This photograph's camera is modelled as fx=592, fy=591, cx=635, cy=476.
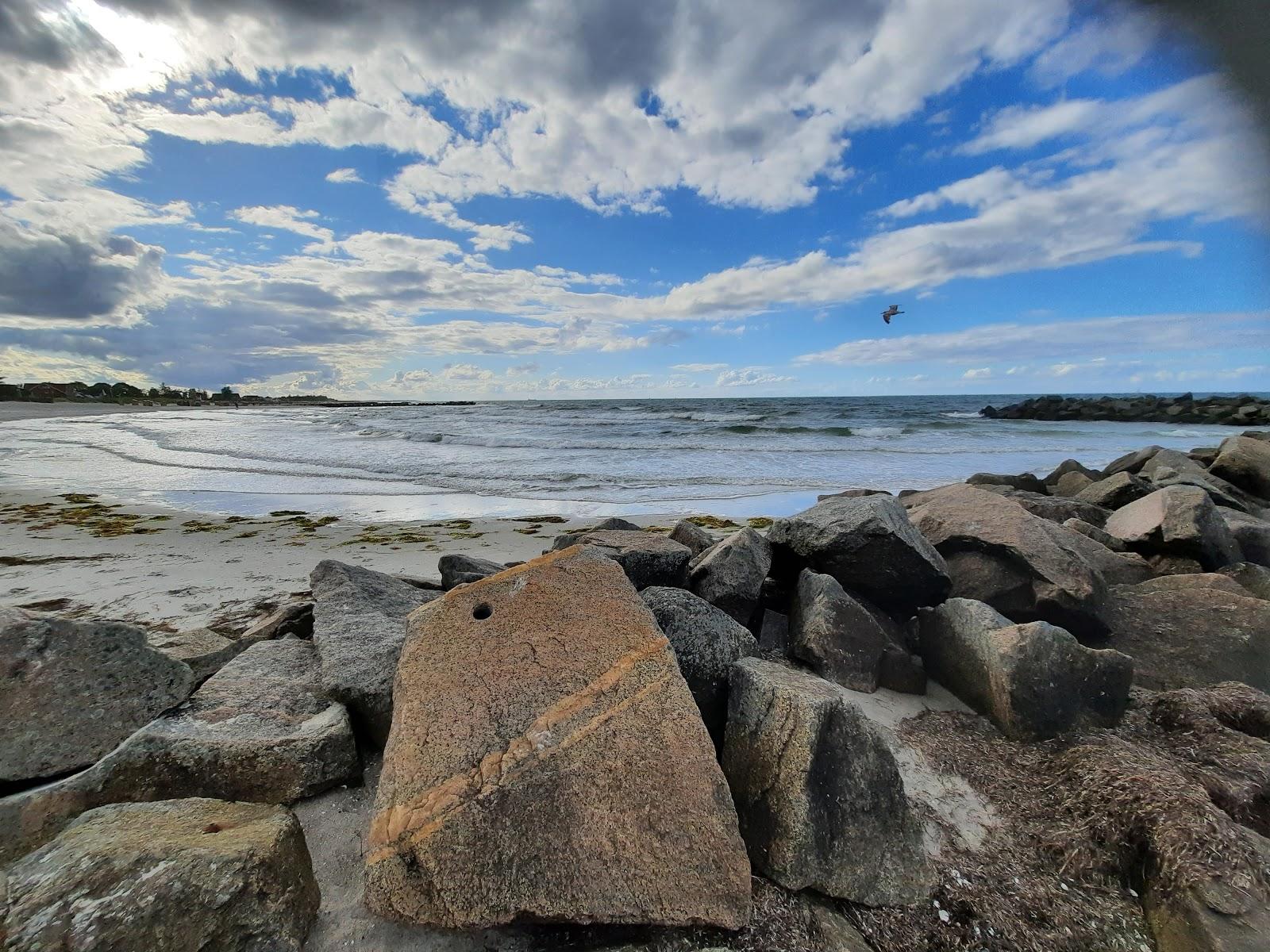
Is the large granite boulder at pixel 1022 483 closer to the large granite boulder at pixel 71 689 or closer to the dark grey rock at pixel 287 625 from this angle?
the dark grey rock at pixel 287 625

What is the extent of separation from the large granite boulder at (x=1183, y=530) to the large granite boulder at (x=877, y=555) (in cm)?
232

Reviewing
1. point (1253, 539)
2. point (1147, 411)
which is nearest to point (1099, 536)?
point (1253, 539)

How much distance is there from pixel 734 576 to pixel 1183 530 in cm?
378

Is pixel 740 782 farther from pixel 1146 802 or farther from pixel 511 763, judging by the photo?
pixel 1146 802

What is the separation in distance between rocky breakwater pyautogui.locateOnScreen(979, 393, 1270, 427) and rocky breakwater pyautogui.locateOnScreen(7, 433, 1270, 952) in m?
41.8

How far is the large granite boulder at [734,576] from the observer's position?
3.72 meters

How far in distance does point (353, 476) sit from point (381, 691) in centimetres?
1321

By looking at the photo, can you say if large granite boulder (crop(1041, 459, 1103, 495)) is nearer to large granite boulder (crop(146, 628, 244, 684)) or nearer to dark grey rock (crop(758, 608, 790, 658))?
dark grey rock (crop(758, 608, 790, 658))

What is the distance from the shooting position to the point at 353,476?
14547 millimetres

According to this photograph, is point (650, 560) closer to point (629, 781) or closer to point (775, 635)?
point (775, 635)

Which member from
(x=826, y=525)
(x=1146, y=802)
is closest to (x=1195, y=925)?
(x=1146, y=802)

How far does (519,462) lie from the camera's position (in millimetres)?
17656

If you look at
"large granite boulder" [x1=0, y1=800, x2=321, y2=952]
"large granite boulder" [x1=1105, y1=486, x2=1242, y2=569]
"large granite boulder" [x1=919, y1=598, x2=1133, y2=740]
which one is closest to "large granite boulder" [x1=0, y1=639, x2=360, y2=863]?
"large granite boulder" [x1=0, y1=800, x2=321, y2=952]

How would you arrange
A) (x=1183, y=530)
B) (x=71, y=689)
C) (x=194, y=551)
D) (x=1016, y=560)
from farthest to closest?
(x=194, y=551), (x=1183, y=530), (x=1016, y=560), (x=71, y=689)
